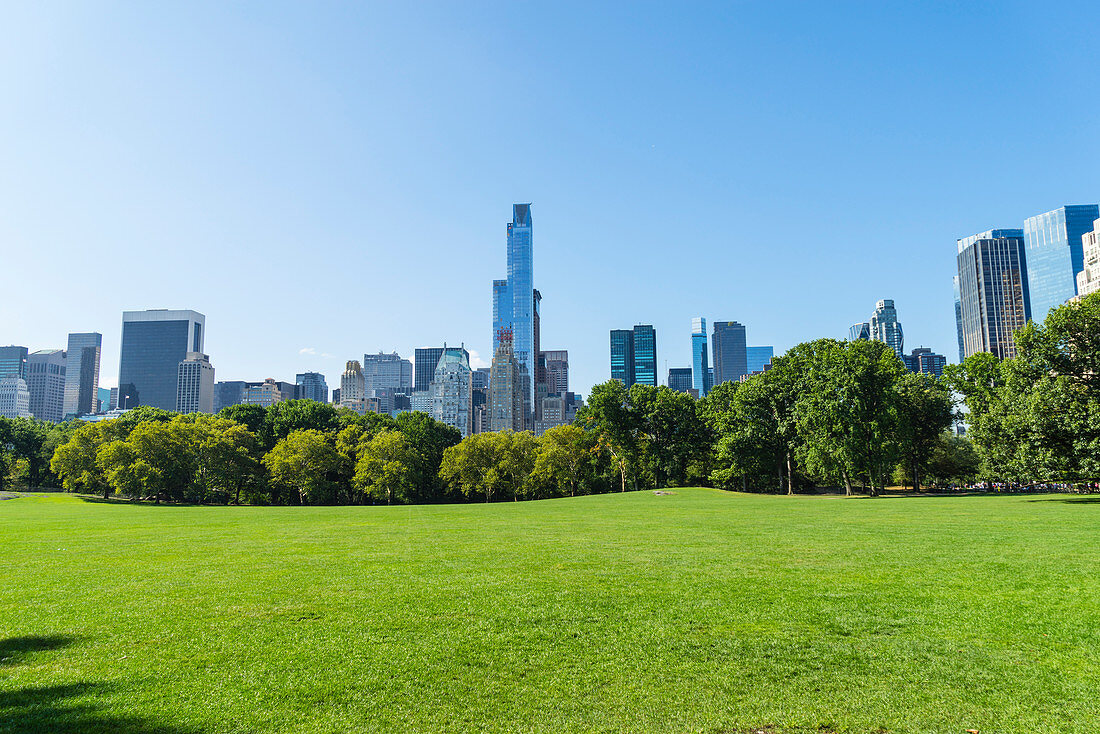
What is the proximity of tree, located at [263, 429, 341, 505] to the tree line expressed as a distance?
171 mm

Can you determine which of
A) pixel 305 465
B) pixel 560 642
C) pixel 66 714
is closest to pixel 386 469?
pixel 305 465

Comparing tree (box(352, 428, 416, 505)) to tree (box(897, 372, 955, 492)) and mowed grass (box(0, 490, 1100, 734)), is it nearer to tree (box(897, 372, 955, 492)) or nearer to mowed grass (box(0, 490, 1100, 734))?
mowed grass (box(0, 490, 1100, 734))

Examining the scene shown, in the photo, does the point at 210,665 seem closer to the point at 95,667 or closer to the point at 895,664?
the point at 95,667

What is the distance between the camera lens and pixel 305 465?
6825 centimetres

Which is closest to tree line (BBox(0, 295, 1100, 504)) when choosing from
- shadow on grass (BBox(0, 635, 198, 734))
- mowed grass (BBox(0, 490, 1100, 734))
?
mowed grass (BBox(0, 490, 1100, 734))

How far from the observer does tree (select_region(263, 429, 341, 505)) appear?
67.8 m

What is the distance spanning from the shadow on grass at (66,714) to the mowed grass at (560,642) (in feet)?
0.08

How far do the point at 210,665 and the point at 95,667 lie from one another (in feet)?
4.57

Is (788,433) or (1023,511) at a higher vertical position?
(788,433)

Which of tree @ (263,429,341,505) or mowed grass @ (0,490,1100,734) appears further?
tree @ (263,429,341,505)

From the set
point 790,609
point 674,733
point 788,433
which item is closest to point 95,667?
point 674,733

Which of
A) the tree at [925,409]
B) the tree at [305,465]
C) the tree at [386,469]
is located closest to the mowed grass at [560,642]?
the tree at [925,409]

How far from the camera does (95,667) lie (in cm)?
712

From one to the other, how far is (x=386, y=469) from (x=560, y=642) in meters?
64.8
